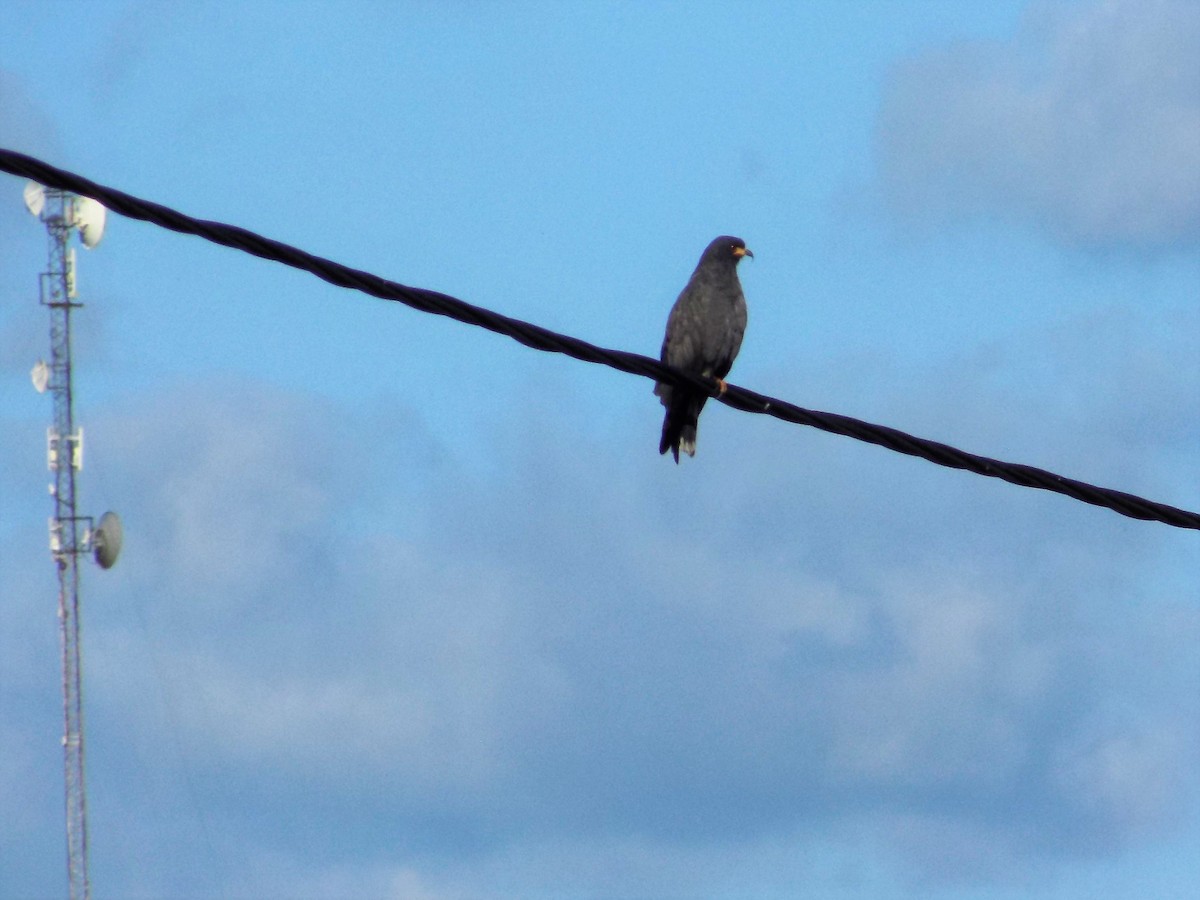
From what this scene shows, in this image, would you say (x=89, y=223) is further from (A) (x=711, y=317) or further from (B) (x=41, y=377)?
(A) (x=711, y=317)

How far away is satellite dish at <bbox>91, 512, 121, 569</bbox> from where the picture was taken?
21.7 m

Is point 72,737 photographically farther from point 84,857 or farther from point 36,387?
point 36,387

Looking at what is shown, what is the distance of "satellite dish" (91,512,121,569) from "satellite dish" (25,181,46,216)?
10.1 ft

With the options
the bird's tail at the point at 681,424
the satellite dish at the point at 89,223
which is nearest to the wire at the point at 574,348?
the bird's tail at the point at 681,424

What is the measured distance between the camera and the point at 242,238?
5629 millimetres

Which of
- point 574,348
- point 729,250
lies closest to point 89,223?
point 729,250

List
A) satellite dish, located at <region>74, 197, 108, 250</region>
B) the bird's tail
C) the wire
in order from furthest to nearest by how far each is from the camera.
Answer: satellite dish, located at <region>74, 197, 108, 250</region> < the bird's tail < the wire

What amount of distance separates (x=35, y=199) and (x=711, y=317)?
38.8 feet

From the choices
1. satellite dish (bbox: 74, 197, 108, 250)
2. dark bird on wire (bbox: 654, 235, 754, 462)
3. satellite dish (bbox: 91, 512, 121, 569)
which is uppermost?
satellite dish (bbox: 74, 197, 108, 250)

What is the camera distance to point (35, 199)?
21.4 metres

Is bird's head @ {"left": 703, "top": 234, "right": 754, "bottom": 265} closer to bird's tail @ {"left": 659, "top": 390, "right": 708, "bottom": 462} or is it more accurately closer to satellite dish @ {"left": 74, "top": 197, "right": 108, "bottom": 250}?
bird's tail @ {"left": 659, "top": 390, "right": 708, "bottom": 462}

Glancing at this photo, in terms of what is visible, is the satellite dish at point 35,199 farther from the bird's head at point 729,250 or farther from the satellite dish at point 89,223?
the bird's head at point 729,250

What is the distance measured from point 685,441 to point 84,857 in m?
12.3

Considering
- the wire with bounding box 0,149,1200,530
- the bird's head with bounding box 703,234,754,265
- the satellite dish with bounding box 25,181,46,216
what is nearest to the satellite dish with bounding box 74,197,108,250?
the satellite dish with bounding box 25,181,46,216
